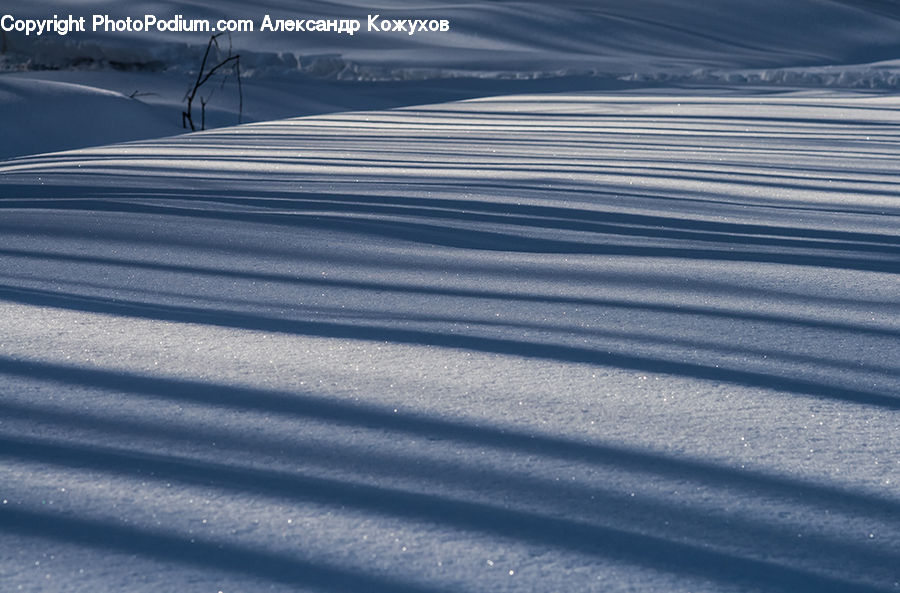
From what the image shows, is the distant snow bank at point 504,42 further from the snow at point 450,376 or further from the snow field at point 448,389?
the snow field at point 448,389

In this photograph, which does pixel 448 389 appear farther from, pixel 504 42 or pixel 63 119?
pixel 504 42

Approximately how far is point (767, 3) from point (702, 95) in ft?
19.6

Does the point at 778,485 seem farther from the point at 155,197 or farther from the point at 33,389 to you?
the point at 155,197

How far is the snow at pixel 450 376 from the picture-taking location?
539mm

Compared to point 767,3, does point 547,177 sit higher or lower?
lower

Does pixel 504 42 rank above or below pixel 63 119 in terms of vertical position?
above

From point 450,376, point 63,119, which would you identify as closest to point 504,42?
point 63,119

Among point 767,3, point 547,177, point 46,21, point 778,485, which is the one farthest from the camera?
point 767,3

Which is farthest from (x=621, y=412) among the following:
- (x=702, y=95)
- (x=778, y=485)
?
(x=702, y=95)

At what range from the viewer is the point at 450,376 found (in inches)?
32.1

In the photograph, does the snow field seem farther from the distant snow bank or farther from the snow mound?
the distant snow bank

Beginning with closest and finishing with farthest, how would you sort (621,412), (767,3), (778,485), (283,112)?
(778,485), (621,412), (283,112), (767,3)

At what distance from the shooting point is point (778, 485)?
62 centimetres

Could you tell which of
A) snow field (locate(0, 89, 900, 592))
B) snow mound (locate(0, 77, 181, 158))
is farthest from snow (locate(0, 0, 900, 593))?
snow mound (locate(0, 77, 181, 158))
